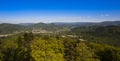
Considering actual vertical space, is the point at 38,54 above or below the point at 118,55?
above

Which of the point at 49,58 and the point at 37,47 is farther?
the point at 37,47

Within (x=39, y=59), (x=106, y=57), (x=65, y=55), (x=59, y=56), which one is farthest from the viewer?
(x=106, y=57)

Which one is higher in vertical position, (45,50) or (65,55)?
(45,50)

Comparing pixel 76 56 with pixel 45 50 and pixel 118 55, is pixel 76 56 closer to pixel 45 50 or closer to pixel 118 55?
pixel 45 50

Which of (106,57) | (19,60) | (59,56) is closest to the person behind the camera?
(59,56)

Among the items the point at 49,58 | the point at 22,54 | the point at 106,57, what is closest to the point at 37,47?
the point at 49,58

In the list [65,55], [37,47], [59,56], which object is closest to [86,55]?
[59,56]

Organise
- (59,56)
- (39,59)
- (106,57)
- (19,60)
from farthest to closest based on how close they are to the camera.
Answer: (106,57) < (19,60) < (59,56) < (39,59)

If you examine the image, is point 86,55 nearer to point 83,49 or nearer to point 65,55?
point 83,49

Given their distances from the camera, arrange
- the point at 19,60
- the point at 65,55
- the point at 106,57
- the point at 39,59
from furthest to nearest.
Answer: the point at 106,57 → the point at 19,60 → the point at 65,55 → the point at 39,59
